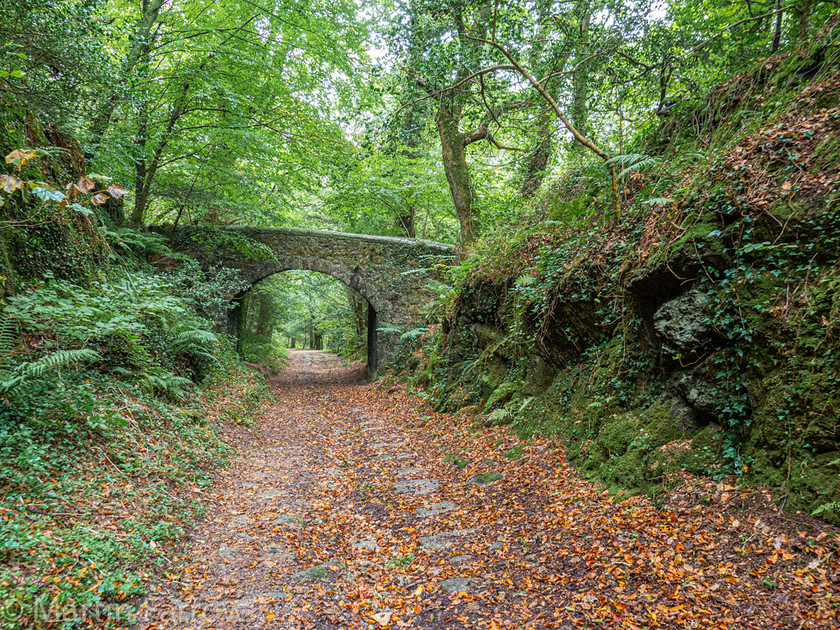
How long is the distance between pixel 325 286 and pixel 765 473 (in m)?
20.8

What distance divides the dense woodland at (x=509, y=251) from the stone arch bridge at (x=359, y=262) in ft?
7.95

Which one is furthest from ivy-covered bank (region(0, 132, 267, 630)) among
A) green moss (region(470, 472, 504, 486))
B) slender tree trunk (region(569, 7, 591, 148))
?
slender tree trunk (region(569, 7, 591, 148))

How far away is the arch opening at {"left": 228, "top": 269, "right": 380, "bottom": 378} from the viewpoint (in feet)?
45.8

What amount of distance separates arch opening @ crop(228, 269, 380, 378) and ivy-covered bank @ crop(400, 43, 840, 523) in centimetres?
751

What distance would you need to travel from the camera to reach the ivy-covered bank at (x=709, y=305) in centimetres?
290

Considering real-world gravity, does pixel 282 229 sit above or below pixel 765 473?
above

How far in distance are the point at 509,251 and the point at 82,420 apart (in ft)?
20.3

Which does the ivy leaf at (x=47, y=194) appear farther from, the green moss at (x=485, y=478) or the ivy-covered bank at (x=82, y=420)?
the green moss at (x=485, y=478)

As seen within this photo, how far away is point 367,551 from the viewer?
377 centimetres

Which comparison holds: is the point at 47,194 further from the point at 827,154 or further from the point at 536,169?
the point at 536,169

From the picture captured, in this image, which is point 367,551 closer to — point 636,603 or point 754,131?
point 636,603

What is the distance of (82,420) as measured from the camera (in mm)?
4145

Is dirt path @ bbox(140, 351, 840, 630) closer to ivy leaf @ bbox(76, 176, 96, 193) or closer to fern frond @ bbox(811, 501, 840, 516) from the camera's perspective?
fern frond @ bbox(811, 501, 840, 516)

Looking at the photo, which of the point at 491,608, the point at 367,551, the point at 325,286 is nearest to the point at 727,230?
the point at 491,608
